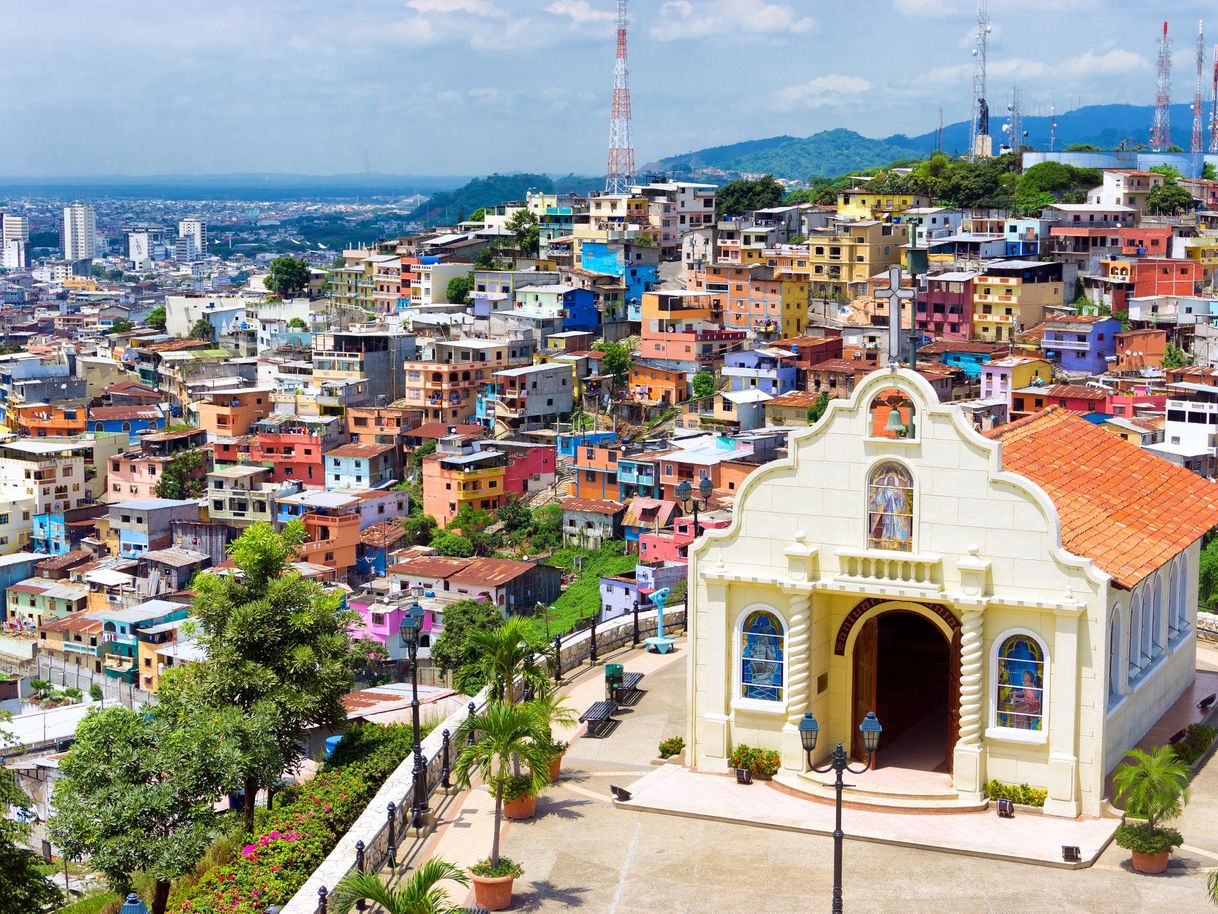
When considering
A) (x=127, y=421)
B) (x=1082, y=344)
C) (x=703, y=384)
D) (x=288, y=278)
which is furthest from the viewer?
(x=288, y=278)

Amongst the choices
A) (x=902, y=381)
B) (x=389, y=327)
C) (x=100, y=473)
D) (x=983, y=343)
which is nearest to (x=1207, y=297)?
(x=983, y=343)

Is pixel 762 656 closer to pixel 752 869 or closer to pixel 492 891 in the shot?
pixel 752 869

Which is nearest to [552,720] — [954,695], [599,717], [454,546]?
[599,717]

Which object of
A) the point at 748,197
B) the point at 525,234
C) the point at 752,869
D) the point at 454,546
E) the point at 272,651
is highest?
the point at 748,197

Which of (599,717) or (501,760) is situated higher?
(501,760)

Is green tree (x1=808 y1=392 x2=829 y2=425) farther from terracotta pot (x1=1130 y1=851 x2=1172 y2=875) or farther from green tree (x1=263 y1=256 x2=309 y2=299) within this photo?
green tree (x1=263 y1=256 x2=309 y2=299)

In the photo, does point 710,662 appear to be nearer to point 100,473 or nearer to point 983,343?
point 983,343

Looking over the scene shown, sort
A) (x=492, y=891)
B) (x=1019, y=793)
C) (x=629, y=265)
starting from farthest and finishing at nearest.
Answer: (x=629, y=265), (x=1019, y=793), (x=492, y=891)
